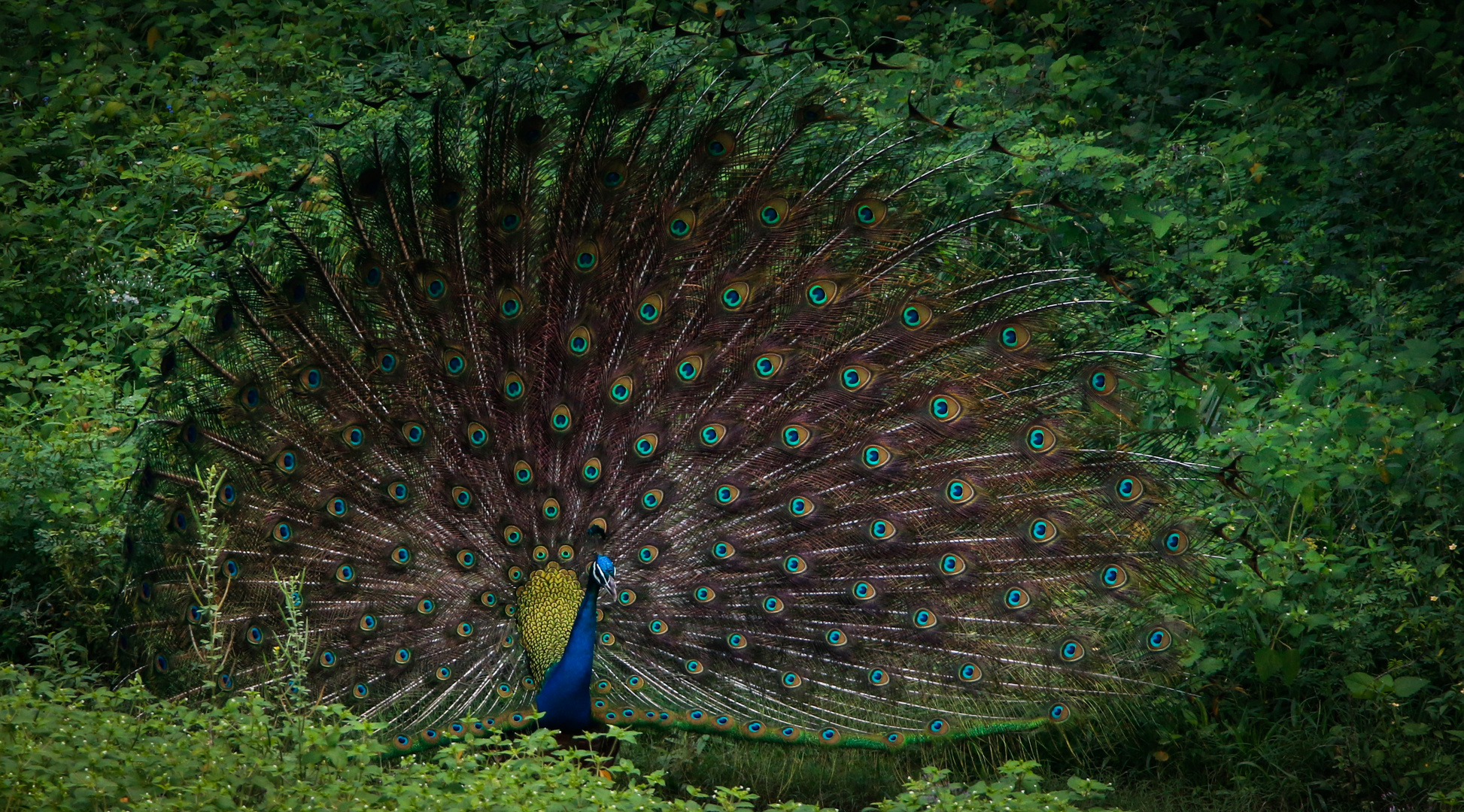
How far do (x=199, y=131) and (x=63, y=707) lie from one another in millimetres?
5140

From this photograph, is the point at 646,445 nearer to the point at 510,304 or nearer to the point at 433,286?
the point at 510,304

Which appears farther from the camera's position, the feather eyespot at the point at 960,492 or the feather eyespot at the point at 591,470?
the feather eyespot at the point at 591,470

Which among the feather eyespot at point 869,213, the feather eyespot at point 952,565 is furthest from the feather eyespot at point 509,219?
the feather eyespot at point 952,565

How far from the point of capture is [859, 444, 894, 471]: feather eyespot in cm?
519

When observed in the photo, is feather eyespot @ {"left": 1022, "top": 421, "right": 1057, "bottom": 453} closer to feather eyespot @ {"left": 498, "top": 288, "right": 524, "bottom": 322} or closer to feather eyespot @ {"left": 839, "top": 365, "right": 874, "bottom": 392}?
feather eyespot @ {"left": 839, "top": 365, "right": 874, "bottom": 392}

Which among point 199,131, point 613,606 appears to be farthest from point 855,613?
point 199,131

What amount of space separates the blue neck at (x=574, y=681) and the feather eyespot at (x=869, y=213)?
1.69 metres

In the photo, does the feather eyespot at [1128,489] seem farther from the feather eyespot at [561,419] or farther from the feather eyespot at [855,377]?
the feather eyespot at [561,419]

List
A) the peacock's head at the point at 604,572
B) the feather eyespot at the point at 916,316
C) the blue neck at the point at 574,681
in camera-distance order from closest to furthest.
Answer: the peacock's head at the point at 604,572 → the blue neck at the point at 574,681 → the feather eyespot at the point at 916,316

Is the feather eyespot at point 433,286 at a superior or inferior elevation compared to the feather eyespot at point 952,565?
superior

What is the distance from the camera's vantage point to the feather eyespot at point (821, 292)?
527 centimetres

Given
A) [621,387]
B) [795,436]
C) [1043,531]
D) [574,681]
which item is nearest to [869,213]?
[795,436]

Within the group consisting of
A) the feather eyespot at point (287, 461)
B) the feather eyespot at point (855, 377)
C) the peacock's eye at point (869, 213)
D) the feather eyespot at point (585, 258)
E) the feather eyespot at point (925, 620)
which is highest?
the peacock's eye at point (869, 213)

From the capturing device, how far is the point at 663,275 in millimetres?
5309
